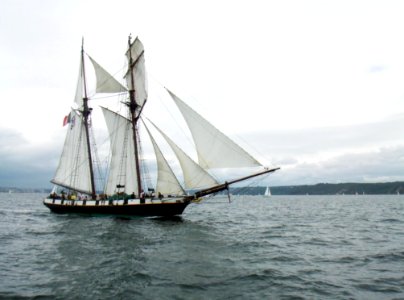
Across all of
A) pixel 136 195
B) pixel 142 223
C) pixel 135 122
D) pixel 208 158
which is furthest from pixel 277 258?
pixel 135 122

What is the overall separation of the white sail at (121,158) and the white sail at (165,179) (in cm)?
453

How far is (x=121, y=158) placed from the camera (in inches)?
1704

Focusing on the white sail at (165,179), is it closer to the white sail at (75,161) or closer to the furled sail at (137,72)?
the furled sail at (137,72)

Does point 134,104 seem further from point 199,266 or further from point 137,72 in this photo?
point 199,266

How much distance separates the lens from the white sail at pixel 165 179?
38.0 meters

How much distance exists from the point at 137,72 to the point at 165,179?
48.7ft

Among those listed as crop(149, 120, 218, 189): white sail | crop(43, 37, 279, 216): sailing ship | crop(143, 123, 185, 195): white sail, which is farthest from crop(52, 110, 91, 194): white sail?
crop(149, 120, 218, 189): white sail

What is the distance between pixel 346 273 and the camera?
608 inches

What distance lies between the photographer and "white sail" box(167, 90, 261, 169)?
30.7 meters

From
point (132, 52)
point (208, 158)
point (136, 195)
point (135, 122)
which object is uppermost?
point (132, 52)

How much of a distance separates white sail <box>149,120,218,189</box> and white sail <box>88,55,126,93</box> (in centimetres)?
1543

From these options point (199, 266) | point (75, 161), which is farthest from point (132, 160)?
point (199, 266)

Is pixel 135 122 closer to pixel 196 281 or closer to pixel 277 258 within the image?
pixel 277 258

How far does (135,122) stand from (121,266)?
28.3 meters
